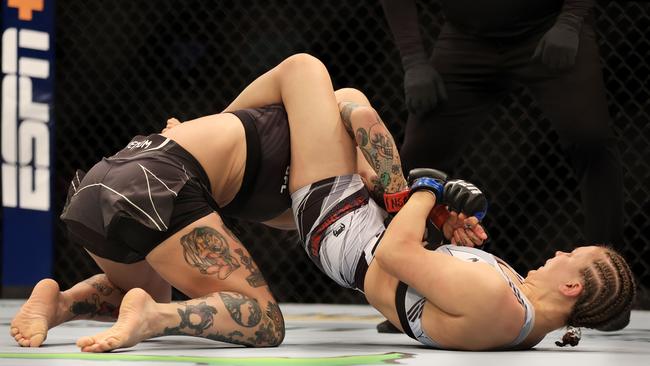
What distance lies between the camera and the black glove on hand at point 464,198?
1.77 metres

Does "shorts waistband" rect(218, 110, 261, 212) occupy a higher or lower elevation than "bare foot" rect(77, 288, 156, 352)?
higher

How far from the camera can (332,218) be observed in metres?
1.93

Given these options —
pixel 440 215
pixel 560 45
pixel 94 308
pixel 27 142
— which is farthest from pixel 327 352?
pixel 27 142

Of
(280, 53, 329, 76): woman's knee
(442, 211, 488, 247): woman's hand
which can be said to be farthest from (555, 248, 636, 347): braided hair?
(280, 53, 329, 76): woman's knee

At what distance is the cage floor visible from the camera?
1.58 m

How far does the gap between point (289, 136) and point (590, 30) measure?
3.45ft

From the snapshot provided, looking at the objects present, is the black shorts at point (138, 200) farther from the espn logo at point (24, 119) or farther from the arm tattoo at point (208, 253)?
the espn logo at point (24, 119)

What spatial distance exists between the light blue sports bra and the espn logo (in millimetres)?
2224

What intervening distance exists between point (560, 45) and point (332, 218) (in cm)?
93

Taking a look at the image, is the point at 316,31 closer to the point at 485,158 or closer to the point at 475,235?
the point at 485,158

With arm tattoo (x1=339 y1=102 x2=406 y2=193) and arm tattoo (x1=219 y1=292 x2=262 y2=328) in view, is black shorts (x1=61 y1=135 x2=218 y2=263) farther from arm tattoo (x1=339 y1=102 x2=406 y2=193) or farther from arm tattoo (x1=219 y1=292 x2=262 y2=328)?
arm tattoo (x1=339 y1=102 x2=406 y2=193)

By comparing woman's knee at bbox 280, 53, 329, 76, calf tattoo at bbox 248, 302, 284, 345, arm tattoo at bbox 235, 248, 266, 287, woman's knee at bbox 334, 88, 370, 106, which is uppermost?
woman's knee at bbox 280, 53, 329, 76

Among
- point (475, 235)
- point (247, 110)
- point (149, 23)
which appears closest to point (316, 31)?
point (149, 23)

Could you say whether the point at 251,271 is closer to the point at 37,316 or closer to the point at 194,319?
the point at 194,319
